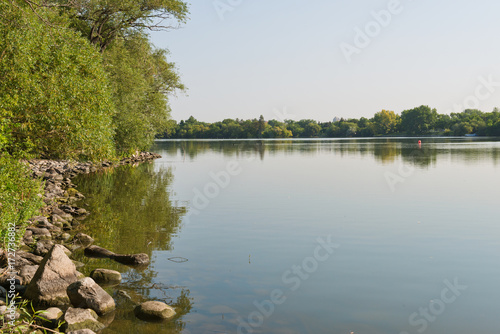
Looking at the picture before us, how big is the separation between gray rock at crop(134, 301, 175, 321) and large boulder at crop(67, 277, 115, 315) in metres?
0.70

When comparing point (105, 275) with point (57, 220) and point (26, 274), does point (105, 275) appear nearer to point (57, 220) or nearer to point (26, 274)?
point (26, 274)

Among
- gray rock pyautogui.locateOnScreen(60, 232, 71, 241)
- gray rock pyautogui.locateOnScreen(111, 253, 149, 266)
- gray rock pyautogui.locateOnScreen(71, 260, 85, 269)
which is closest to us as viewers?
gray rock pyautogui.locateOnScreen(71, 260, 85, 269)

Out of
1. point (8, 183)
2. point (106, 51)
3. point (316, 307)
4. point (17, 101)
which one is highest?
point (106, 51)

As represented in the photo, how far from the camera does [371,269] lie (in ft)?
42.2

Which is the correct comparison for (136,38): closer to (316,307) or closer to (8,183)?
Answer: (8,183)

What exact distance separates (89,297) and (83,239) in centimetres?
673

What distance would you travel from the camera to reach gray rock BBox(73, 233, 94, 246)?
627 inches

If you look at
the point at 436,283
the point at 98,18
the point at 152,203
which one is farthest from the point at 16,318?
the point at 98,18

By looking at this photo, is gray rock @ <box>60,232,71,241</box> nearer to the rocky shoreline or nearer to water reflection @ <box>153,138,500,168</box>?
the rocky shoreline

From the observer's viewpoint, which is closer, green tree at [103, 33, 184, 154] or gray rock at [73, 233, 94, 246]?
gray rock at [73, 233, 94, 246]

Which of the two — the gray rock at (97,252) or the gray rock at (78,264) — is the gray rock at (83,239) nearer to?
the gray rock at (97,252)

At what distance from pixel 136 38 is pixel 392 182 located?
2724 cm

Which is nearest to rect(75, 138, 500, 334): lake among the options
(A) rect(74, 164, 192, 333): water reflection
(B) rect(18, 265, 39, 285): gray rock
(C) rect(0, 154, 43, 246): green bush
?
(A) rect(74, 164, 192, 333): water reflection

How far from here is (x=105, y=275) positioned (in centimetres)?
1192
